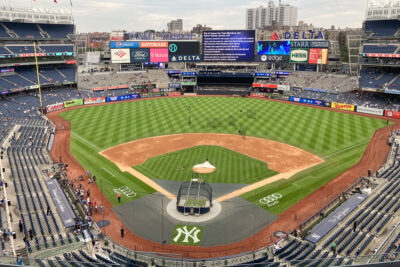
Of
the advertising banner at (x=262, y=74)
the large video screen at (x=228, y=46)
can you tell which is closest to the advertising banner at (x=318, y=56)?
the advertising banner at (x=262, y=74)

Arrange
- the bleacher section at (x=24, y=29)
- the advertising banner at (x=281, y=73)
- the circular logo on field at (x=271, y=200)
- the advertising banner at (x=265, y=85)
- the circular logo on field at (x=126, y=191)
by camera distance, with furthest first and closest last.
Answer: the advertising banner at (x=281, y=73) < the advertising banner at (x=265, y=85) < the bleacher section at (x=24, y=29) < the circular logo on field at (x=126, y=191) < the circular logo on field at (x=271, y=200)

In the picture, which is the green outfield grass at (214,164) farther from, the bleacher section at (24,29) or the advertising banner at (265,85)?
the bleacher section at (24,29)

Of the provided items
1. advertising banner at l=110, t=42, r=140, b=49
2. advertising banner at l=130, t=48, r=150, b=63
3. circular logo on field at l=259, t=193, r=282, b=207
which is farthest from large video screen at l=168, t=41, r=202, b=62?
circular logo on field at l=259, t=193, r=282, b=207

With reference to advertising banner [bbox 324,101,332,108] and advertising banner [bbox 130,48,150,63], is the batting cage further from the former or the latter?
advertising banner [bbox 130,48,150,63]

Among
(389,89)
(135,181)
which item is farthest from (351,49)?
(135,181)

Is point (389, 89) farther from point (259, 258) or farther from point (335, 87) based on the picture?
point (259, 258)

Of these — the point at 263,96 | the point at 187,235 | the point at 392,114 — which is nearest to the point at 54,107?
the point at 263,96
